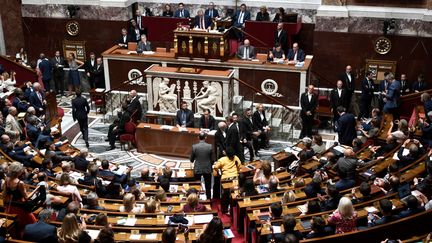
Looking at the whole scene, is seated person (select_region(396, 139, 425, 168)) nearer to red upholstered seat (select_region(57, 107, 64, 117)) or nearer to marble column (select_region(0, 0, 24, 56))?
red upholstered seat (select_region(57, 107, 64, 117))

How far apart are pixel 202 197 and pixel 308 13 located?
10126mm

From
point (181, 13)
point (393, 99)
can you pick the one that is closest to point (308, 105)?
point (393, 99)

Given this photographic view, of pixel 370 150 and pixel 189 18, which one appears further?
pixel 189 18

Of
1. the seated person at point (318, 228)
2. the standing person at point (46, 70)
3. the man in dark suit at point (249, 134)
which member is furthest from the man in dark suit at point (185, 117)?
the seated person at point (318, 228)

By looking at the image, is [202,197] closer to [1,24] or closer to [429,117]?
[429,117]

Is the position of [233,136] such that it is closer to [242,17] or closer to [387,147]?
[387,147]

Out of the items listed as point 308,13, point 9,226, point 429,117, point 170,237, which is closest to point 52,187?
point 9,226

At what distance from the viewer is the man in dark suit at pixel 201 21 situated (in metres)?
19.7

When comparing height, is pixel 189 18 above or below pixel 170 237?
above

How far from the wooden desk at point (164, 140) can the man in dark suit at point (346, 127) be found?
11.7 feet

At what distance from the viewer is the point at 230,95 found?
53.6ft

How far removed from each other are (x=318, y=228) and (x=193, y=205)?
7.51 feet

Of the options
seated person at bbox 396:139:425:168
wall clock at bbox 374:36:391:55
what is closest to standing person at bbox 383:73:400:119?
wall clock at bbox 374:36:391:55

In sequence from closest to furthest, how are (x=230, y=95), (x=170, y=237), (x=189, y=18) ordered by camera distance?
1. (x=170, y=237)
2. (x=230, y=95)
3. (x=189, y=18)
